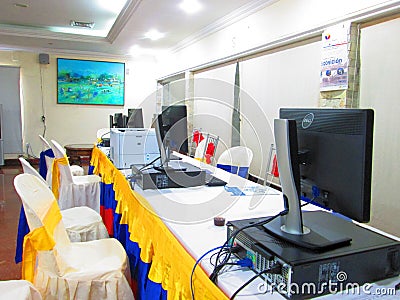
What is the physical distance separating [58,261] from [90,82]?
6.69 m

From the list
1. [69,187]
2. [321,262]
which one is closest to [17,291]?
[321,262]

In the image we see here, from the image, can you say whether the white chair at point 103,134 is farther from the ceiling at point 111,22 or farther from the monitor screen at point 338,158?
the monitor screen at point 338,158

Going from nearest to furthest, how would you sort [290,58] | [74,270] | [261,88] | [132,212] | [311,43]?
[74,270] → [132,212] → [311,43] → [290,58] → [261,88]

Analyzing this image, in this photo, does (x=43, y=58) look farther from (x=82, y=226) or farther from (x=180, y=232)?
(x=180, y=232)

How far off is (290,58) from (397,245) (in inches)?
117

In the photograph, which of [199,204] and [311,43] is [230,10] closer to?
[311,43]

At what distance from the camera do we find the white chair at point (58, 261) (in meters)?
1.42

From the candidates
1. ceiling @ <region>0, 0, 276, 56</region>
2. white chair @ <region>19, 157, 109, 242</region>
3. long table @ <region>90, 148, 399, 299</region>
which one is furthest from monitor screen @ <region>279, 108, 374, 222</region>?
ceiling @ <region>0, 0, 276, 56</region>

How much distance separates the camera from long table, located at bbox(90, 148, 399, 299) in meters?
1.01

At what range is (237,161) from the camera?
11.1 ft

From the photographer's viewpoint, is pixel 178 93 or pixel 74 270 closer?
pixel 74 270

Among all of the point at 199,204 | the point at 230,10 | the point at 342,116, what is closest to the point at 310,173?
the point at 342,116

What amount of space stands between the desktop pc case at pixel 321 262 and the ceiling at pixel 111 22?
10.9 ft

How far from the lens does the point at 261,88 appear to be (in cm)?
418
